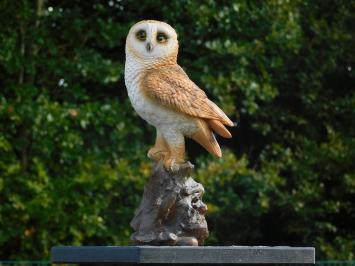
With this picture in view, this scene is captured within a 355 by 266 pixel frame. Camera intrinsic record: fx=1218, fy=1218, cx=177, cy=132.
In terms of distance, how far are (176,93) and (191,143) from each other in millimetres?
5683

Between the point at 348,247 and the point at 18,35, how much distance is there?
383 centimetres

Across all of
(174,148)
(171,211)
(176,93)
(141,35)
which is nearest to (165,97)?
(176,93)

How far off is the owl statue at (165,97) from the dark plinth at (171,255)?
75cm

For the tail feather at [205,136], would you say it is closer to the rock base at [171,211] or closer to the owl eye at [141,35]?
the rock base at [171,211]

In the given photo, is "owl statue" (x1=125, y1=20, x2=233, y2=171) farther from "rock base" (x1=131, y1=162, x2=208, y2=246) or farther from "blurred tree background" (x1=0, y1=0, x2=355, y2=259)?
"blurred tree background" (x1=0, y1=0, x2=355, y2=259)

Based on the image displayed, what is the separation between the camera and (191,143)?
12.4 metres

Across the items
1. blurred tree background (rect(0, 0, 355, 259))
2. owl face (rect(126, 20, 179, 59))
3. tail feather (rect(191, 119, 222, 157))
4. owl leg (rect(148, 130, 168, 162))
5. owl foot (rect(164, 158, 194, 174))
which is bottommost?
blurred tree background (rect(0, 0, 355, 259))

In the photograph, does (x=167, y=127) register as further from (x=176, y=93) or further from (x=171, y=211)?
(x=171, y=211)

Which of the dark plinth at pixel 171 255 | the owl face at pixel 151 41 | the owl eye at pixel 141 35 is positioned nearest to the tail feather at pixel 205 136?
the owl face at pixel 151 41

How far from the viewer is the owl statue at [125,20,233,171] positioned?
22.1 ft

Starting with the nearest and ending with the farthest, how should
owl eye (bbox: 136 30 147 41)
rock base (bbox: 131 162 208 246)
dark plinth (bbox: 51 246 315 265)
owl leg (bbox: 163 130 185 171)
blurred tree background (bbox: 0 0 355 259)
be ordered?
dark plinth (bbox: 51 246 315 265), rock base (bbox: 131 162 208 246), owl leg (bbox: 163 130 185 171), owl eye (bbox: 136 30 147 41), blurred tree background (bbox: 0 0 355 259)

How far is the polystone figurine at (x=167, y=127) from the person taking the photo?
6707mm

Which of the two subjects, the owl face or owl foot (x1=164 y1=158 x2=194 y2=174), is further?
the owl face

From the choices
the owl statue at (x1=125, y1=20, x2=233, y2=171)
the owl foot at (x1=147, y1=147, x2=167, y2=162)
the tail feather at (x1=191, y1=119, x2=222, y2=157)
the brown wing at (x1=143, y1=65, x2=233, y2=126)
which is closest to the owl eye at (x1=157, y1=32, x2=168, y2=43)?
the owl statue at (x1=125, y1=20, x2=233, y2=171)
